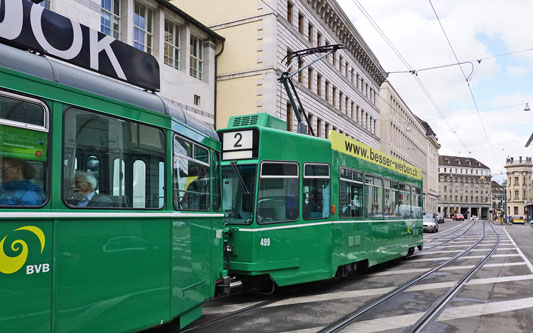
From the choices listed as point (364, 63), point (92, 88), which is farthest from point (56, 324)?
point (364, 63)

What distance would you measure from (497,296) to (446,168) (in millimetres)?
140102

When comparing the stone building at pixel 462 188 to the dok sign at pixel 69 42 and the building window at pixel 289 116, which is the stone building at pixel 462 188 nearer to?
the building window at pixel 289 116

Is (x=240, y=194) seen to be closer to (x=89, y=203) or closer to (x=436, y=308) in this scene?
(x=436, y=308)

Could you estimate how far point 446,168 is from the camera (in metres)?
140

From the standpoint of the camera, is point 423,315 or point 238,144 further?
point 238,144

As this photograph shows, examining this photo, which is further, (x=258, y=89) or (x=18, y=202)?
(x=258, y=89)

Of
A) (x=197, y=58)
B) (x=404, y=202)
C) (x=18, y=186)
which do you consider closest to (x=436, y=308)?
(x=18, y=186)

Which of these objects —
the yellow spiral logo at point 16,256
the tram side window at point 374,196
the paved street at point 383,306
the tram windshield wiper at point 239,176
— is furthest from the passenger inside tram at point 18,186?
the tram side window at point 374,196

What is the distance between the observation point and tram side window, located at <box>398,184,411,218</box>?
14070 millimetres

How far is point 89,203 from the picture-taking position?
13.0 feet

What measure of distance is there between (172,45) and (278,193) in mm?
16925

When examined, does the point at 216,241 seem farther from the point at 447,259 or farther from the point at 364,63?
the point at 364,63

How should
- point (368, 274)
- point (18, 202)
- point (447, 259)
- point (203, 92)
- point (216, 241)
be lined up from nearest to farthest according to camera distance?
point (18, 202) < point (216, 241) < point (368, 274) < point (447, 259) < point (203, 92)

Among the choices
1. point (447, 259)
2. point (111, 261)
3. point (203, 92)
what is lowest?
point (447, 259)
